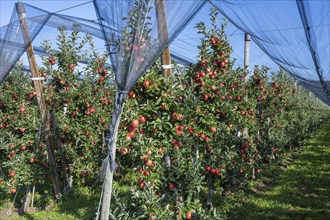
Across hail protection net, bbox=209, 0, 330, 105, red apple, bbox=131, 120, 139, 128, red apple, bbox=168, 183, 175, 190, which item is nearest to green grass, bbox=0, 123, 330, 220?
red apple, bbox=168, 183, 175, 190

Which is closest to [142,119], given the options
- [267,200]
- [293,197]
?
[267,200]

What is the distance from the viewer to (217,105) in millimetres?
4652

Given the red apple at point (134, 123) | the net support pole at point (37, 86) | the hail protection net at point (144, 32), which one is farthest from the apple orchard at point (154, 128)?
the hail protection net at point (144, 32)

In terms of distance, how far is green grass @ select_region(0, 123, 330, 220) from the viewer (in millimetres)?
5516

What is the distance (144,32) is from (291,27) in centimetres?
146

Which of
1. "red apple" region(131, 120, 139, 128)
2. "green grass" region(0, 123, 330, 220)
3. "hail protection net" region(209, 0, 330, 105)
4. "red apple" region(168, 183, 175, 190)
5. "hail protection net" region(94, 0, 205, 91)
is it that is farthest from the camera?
"green grass" region(0, 123, 330, 220)

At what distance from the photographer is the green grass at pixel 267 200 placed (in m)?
5.52

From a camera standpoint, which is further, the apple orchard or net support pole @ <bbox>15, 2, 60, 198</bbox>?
net support pole @ <bbox>15, 2, 60, 198</bbox>

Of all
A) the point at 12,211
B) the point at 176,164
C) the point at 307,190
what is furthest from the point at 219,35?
the point at 12,211

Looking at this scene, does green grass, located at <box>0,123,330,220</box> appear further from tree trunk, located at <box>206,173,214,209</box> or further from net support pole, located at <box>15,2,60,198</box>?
net support pole, located at <box>15,2,60,198</box>

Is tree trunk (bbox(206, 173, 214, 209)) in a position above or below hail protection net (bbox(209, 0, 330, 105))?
below

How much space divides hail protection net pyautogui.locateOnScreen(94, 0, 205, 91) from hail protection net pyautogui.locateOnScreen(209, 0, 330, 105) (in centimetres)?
75

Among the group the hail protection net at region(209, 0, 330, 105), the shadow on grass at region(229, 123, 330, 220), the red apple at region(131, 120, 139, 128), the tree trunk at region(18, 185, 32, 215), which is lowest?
the tree trunk at region(18, 185, 32, 215)

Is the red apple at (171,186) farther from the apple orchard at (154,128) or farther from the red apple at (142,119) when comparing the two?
the red apple at (142,119)
